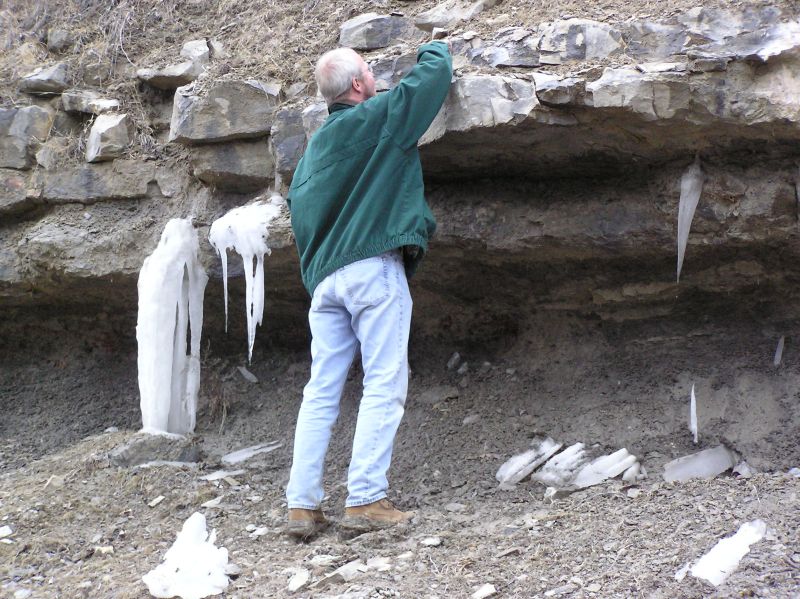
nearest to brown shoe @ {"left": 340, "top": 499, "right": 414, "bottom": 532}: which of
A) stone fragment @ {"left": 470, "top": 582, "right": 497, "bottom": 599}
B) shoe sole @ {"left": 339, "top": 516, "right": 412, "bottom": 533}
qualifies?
shoe sole @ {"left": 339, "top": 516, "right": 412, "bottom": 533}

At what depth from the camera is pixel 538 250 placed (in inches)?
185

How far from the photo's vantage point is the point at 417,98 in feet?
12.1

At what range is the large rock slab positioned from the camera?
5.73 m

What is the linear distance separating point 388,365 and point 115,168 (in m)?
2.95

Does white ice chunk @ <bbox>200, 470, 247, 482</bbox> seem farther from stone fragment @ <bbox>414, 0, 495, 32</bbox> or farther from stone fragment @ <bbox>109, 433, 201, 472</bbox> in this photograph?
stone fragment @ <bbox>414, 0, 495, 32</bbox>

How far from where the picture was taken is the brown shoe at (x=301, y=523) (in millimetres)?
3695

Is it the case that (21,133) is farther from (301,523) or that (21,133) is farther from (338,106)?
(301,523)

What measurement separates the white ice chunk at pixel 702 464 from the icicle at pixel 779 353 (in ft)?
1.81

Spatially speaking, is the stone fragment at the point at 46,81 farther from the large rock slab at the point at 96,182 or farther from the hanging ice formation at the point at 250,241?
the hanging ice formation at the point at 250,241

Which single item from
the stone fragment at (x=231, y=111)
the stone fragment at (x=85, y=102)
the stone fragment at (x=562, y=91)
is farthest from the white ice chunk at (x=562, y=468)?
the stone fragment at (x=85, y=102)

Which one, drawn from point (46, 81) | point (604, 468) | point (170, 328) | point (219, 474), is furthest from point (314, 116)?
point (46, 81)

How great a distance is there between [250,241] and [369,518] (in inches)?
78.2

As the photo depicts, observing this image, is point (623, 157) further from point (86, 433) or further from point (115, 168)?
point (86, 433)

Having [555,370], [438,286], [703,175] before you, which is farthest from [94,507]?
[703,175]
